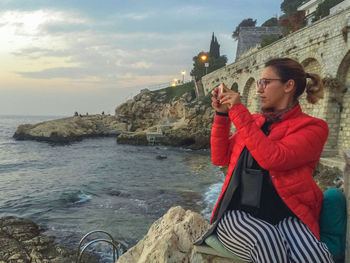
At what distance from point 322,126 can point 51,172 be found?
18.6 m

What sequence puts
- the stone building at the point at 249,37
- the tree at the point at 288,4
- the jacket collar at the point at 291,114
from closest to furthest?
the jacket collar at the point at 291,114 → the tree at the point at 288,4 → the stone building at the point at 249,37

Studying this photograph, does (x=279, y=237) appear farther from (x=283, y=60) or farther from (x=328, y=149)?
(x=328, y=149)

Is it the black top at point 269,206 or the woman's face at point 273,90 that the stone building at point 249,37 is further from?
the black top at point 269,206

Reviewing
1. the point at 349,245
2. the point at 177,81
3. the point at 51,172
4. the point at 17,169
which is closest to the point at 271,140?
the point at 349,245

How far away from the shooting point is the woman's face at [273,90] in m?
2.04

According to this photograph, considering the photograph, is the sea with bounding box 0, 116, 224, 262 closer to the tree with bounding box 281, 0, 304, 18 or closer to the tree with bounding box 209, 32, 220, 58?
the tree with bounding box 281, 0, 304, 18

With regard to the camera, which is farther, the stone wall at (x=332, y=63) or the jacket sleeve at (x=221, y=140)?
the stone wall at (x=332, y=63)

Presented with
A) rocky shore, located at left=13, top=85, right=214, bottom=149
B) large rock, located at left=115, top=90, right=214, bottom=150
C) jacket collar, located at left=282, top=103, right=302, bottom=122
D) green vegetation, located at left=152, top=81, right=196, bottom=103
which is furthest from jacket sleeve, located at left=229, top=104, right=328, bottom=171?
green vegetation, located at left=152, top=81, right=196, bottom=103

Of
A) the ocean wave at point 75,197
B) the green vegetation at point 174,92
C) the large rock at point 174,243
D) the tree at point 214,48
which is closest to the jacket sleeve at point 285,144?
the large rock at point 174,243

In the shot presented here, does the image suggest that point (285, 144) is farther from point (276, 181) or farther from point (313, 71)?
point (313, 71)

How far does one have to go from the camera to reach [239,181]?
6.50 ft

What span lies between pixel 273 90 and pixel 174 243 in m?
1.94

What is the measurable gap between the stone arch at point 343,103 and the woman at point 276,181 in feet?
37.7

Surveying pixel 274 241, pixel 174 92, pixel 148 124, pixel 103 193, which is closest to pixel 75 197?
pixel 103 193
